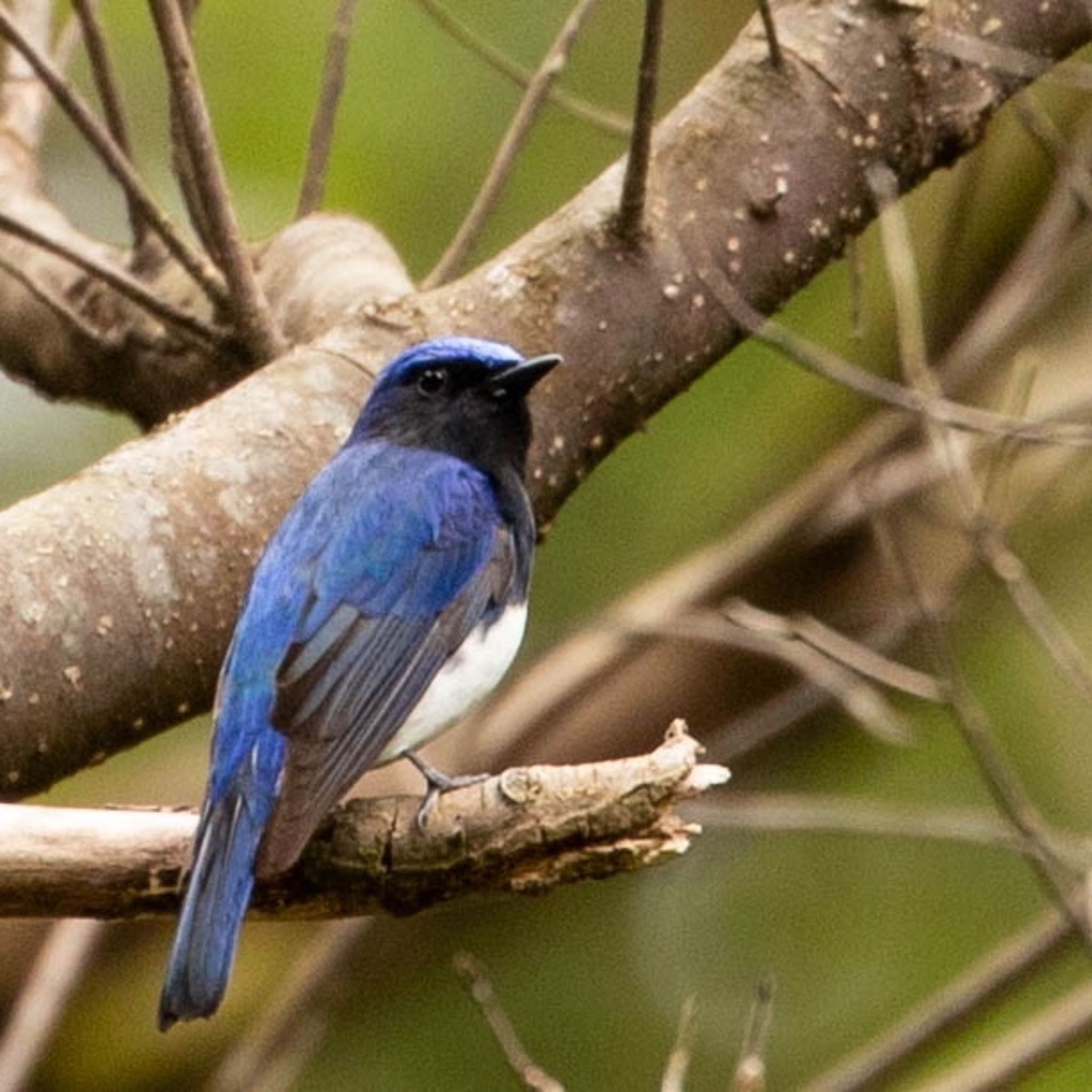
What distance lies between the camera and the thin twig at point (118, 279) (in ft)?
12.6

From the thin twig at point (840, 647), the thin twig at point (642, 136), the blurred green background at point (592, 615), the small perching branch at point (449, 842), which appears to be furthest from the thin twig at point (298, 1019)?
the small perching branch at point (449, 842)

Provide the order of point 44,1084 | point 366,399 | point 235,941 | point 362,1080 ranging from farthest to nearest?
1. point 362,1080
2. point 44,1084
3. point 366,399
4. point 235,941

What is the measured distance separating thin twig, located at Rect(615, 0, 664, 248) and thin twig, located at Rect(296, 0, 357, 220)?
755 mm

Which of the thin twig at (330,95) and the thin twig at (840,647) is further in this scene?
the thin twig at (840,647)

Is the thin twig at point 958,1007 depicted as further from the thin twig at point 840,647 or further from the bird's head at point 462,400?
the bird's head at point 462,400

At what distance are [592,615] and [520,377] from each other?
2.74 meters

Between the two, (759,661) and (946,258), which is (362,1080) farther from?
(946,258)

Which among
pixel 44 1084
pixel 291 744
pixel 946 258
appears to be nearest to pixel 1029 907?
pixel 946 258

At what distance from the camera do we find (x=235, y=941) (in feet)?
9.48

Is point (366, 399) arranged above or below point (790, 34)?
below

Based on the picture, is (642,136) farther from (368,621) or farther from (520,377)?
(368,621)

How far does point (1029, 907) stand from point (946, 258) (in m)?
2.05

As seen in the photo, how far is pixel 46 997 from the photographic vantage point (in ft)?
17.7

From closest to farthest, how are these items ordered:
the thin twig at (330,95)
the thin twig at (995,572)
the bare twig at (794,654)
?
the thin twig at (330,95), the thin twig at (995,572), the bare twig at (794,654)
